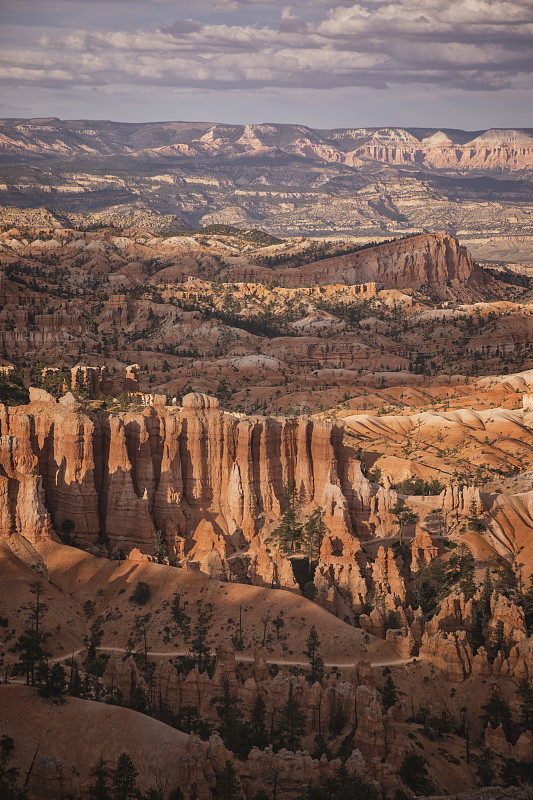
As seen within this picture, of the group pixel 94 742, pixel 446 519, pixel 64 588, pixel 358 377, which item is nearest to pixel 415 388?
pixel 358 377

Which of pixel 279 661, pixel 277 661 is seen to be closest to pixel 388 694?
pixel 279 661

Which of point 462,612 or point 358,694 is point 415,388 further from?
point 358,694

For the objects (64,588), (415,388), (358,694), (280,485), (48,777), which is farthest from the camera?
(415,388)

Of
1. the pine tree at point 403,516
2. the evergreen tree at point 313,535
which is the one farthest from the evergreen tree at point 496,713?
the pine tree at point 403,516

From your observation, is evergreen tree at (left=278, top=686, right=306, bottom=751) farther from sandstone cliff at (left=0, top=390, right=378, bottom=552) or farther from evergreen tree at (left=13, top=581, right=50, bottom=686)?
sandstone cliff at (left=0, top=390, right=378, bottom=552)

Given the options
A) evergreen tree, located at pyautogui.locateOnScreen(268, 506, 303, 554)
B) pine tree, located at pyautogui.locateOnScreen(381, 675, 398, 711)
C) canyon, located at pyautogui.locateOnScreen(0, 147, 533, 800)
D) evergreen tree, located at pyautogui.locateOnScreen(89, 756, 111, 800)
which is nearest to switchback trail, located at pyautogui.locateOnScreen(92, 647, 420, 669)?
canyon, located at pyautogui.locateOnScreen(0, 147, 533, 800)

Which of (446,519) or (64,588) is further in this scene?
(446,519)
